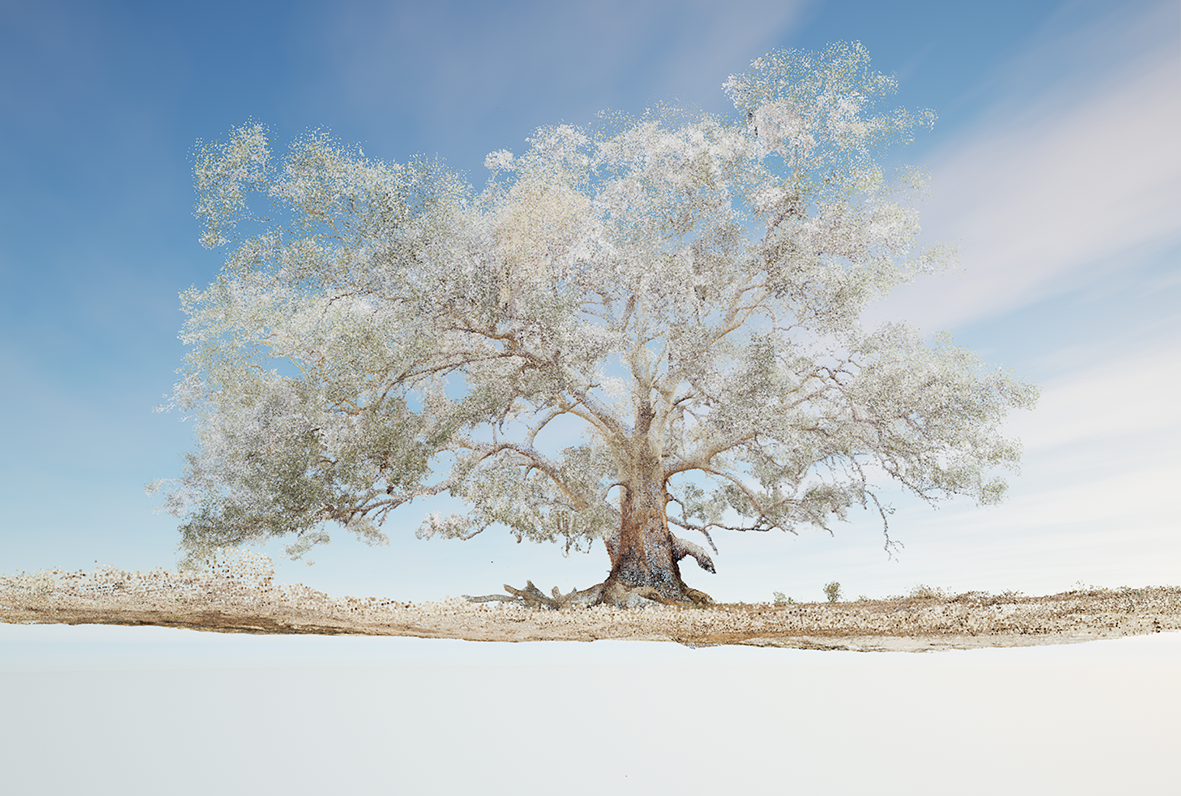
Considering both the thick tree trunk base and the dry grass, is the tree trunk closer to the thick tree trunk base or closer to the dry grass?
the thick tree trunk base

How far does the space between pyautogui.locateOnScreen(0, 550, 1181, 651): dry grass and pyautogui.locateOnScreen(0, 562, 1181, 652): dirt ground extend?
0.05ft

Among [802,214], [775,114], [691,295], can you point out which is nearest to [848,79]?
[775,114]

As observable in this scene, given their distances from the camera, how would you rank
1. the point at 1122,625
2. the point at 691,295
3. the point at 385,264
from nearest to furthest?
the point at 1122,625 → the point at 385,264 → the point at 691,295

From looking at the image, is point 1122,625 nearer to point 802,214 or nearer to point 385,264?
point 802,214

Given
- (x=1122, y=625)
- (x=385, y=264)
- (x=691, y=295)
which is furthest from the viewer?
(x=691, y=295)

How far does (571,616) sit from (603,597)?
8.93ft

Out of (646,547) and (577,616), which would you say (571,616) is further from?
(646,547)

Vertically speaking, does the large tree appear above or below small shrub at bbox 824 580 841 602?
above

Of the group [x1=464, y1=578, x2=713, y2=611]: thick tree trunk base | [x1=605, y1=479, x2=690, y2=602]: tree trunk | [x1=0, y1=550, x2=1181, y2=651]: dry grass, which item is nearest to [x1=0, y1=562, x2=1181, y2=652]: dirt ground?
[x1=0, y1=550, x2=1181, y2=651]: dry grass

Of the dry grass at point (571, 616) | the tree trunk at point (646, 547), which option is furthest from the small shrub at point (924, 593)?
the tree trunk at point (646, 547)

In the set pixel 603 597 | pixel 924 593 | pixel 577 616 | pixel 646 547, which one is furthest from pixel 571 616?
pixel 924 593

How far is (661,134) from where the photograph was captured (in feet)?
43.1

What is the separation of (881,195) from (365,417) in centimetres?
914

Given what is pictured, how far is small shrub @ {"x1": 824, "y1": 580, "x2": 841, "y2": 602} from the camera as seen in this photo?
13664mm
